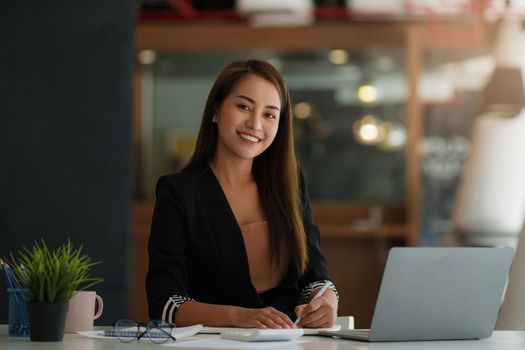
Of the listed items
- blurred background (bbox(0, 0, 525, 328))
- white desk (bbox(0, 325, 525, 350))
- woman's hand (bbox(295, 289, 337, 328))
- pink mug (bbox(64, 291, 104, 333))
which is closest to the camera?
white desk (bbox(0, 325, 525, 350))

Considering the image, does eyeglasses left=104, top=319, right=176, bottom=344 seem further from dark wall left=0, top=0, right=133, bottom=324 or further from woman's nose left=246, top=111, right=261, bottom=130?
dark wall left=0, top=0, right=133, bottom=324

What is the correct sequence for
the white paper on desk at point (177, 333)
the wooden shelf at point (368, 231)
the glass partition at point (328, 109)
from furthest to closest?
the glass partition at point (328, 109) < the wooden shelf at point (368, 231) < the white paper on desk at point (177, 333)

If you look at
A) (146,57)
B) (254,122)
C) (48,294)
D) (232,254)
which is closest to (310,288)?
(232,254)

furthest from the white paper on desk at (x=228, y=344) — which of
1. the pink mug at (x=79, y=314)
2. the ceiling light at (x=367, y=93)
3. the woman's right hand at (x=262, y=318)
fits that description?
the ceiling light at (x=367, y=93)

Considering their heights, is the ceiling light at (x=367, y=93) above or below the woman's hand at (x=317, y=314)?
above

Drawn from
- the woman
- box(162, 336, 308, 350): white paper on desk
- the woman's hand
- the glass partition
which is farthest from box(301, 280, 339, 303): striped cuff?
the glass partition

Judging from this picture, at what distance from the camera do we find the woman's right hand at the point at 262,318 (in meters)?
2.11

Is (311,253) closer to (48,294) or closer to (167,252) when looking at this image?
(167,252)

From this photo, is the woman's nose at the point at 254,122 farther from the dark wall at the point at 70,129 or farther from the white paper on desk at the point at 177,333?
the dark wall at the point at 70,129

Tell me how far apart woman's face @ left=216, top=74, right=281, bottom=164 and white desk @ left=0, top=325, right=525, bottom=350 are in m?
0.66

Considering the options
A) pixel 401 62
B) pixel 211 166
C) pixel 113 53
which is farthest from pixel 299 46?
pixel 211 166

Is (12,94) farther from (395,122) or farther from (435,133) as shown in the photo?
(435,133)

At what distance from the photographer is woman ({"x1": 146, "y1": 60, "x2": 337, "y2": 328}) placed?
8.23 feet

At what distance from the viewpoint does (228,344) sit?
6.18 ft
